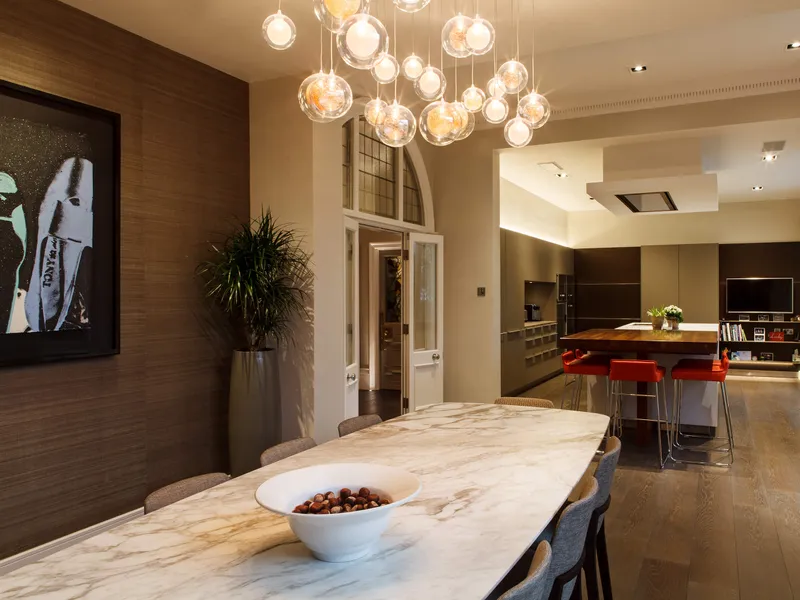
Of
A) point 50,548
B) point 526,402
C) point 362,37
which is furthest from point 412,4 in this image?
point 50,548

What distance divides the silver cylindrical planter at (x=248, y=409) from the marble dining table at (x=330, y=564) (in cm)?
179

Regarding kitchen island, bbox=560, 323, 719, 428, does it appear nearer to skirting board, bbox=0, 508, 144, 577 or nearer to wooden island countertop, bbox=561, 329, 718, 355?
wooden island countertop, bbox=561, 329, 718, 355

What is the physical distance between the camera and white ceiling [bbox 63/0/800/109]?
345cm

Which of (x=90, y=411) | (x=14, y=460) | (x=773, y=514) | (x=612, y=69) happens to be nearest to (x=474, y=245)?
(x=612, y=69)

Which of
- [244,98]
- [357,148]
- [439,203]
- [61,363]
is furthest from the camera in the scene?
[439,203]

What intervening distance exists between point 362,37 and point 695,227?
34.1ft

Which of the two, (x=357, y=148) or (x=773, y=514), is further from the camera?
(x=357, y=148)

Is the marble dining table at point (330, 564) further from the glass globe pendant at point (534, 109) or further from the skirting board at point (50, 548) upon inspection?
the glass globe pendant at point (534, 109)

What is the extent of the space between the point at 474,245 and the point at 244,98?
2.82 m

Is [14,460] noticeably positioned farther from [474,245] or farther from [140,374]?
[474,245]

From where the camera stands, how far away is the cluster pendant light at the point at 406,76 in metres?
2.13

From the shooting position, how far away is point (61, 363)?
3389 millimetres

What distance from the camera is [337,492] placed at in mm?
1689

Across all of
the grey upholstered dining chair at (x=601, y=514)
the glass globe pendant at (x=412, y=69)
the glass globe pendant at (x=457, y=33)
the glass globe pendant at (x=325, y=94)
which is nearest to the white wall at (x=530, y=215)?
the glass globe pendant at (x=412, y=69)
